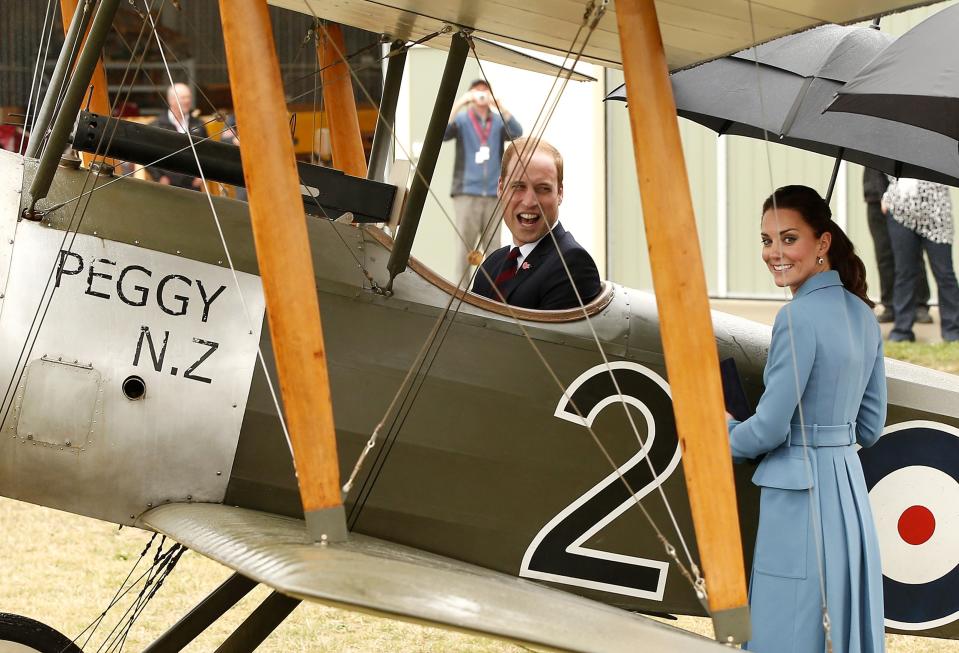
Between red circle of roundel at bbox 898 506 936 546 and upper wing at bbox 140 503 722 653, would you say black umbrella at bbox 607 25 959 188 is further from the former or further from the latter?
upper wing at bbox 140 503 722 653

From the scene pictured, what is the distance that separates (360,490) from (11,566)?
3.06 metres

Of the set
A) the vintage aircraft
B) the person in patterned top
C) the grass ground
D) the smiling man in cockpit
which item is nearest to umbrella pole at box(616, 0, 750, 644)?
the vintage aircraft

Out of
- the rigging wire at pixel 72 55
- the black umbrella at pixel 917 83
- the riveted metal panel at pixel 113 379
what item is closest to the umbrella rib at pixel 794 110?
the black umbrella at pixel 917 83

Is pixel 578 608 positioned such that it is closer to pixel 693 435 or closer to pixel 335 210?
pixel 693 435

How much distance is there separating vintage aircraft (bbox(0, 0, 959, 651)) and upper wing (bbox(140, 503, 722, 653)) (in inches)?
11.4

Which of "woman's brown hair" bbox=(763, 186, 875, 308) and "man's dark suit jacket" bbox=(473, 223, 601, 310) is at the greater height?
"woman's brown hair" bbox=(763, 186, 875, 308)

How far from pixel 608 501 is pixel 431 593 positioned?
1.35 meters

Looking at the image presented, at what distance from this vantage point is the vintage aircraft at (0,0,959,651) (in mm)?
3125

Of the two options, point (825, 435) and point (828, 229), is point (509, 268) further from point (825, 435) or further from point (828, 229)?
point (825, 435)

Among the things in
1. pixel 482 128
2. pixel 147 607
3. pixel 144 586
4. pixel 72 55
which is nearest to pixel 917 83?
pixel 72 55

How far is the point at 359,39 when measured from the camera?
37.9 ft

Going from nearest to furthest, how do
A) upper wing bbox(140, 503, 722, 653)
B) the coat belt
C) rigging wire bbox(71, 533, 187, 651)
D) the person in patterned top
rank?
upper wing bbox(140, 503, 722, 653)
the coat belt
rigging wire bbox(71, 533, 187, 651)
the person in patterned top

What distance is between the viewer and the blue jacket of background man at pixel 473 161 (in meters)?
10.5

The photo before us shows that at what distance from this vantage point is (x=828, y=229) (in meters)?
3.15
